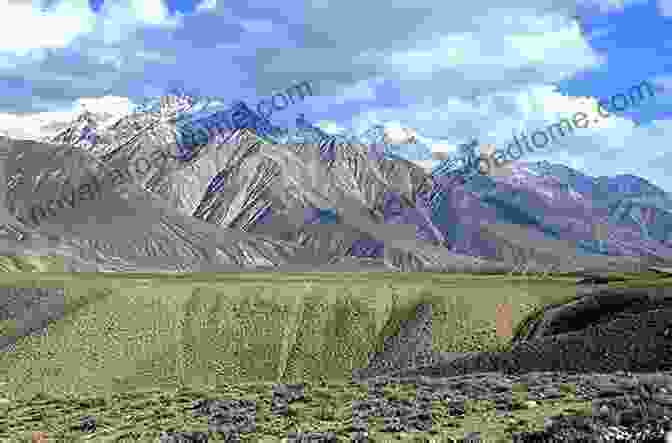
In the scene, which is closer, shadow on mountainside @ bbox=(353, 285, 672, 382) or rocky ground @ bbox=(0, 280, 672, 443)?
rocky ground @ bbox=(0, 280, 672, 443)

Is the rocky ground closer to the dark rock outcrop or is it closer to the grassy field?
the grassy field

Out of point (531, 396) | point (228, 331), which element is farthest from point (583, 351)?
point (228, 331)

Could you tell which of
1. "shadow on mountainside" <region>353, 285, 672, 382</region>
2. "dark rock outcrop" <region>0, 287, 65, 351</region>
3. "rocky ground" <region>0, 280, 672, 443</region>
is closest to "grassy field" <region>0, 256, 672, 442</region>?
"dark rock outcrop" <region>0, 287, 65, 351</region>

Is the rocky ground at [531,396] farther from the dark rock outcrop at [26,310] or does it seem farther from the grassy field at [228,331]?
the dark rock outcrop at [26,310]

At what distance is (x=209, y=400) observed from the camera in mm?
33188

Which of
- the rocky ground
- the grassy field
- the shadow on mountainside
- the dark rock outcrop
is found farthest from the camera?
the dark rock outcrop

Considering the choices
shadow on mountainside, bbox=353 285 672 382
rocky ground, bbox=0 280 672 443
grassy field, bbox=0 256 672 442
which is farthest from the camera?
grassy field, bbox=0 256 672 442

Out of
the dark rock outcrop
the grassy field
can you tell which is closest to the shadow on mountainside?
the grassy field

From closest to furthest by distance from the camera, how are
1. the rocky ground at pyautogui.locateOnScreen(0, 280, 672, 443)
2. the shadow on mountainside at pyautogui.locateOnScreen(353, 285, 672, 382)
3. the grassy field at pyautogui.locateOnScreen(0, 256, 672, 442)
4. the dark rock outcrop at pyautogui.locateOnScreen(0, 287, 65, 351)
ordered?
the rocky ground at pyautogui.locateOnScreen(0, 280, 672, 443) → the shadow on mountainside at pyautogui.locateOnScreen(353, 285, 672, 382) → the grassy field at pyautogui.locateOnScreen(0, 256, 672, 442) → the dark rock outcrop at pyautogui.locateOnScreen(0, 287, 65, 351)

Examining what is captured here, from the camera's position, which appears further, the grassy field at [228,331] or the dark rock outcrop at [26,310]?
the dark rock outcrop at [26,310]

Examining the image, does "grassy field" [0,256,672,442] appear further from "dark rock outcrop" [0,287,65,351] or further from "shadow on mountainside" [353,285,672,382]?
"shadow on mountainside" [353,285,672,382]

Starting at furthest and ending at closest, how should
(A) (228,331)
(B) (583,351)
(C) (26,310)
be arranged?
(C) (26,310) < (A) (228,331) < (B) (583,351)

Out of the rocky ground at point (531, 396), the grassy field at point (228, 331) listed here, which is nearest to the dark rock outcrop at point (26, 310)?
the grassy field at point (228, 331)

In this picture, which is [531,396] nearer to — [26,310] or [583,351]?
[583,351]
